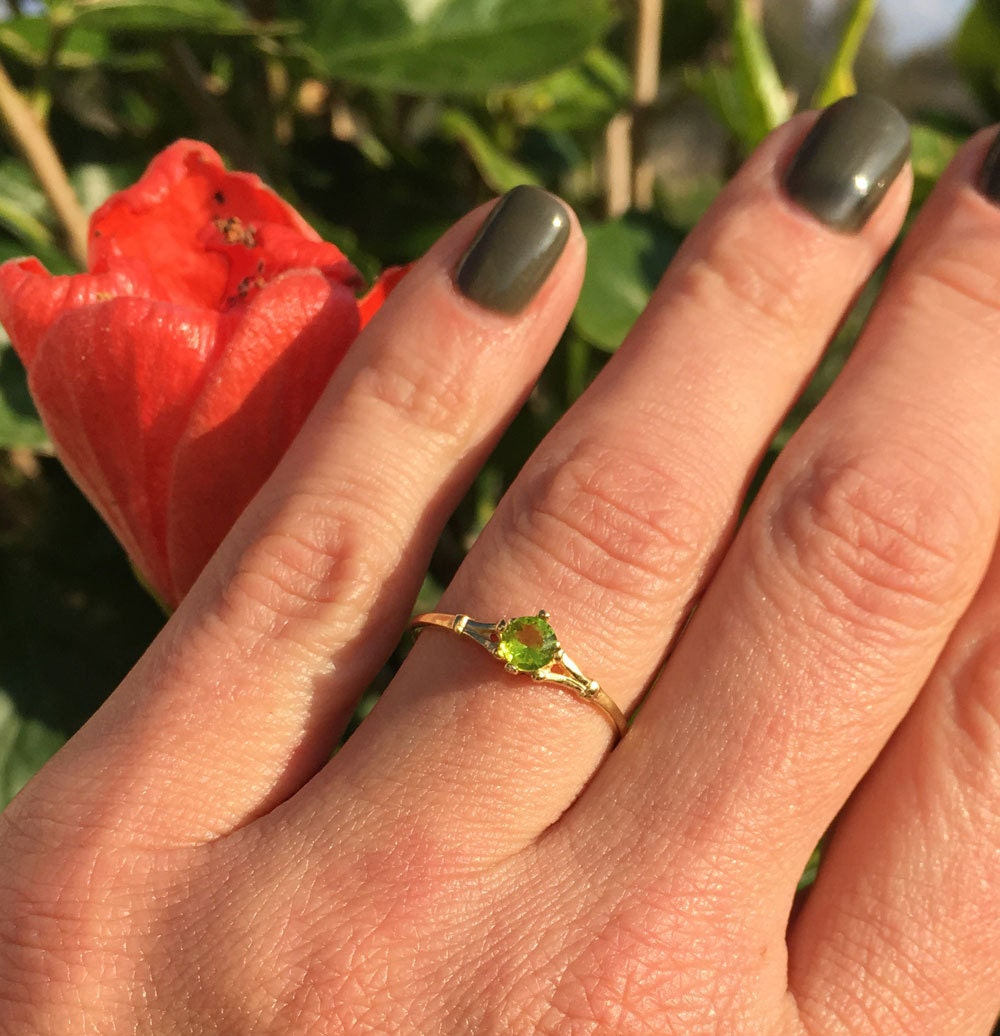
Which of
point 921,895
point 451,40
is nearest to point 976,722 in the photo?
point 921,895

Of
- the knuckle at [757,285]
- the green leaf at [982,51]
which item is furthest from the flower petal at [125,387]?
the green leaf at [982,51]

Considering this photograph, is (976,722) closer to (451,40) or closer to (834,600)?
(834,600)

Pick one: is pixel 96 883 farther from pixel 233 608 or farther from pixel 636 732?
pixel 636 732

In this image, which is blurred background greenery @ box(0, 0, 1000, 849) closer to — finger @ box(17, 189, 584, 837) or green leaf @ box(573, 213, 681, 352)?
green leaf @ box(573, 213, 681, 352)

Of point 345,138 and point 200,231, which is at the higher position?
point 345,138

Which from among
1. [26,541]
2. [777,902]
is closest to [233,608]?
[777,902]

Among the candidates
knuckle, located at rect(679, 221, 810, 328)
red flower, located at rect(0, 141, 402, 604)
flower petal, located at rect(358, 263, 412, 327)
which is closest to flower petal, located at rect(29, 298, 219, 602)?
red flower, located at rect(0, 141, 402, 604)

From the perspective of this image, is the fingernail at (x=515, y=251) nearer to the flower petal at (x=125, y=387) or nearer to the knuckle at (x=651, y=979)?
the flower petal at (x=125, y=387)
